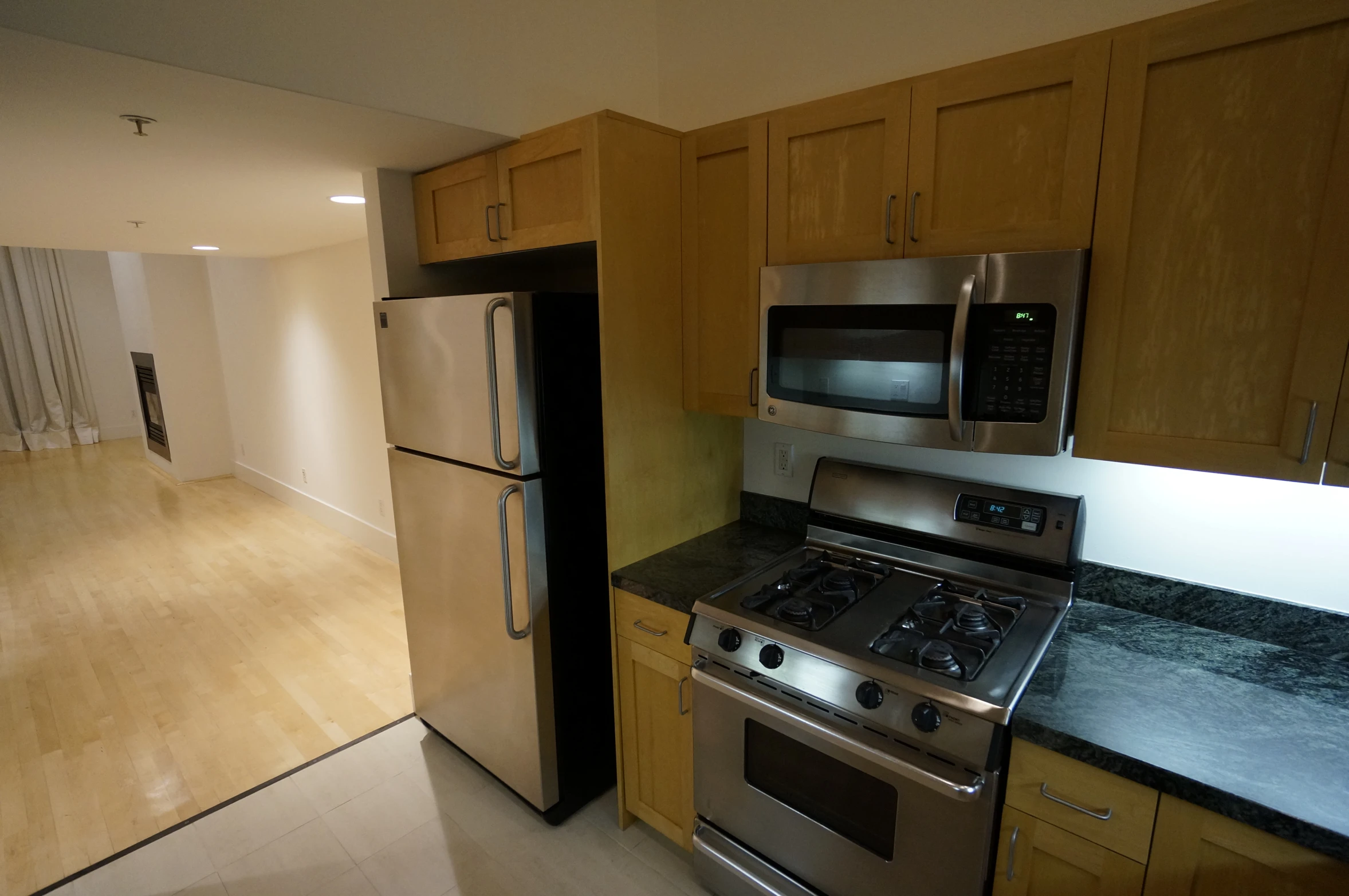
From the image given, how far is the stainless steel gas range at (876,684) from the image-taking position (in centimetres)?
128

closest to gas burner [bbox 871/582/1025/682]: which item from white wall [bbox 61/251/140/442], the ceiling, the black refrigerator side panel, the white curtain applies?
the black refrigerator side panel

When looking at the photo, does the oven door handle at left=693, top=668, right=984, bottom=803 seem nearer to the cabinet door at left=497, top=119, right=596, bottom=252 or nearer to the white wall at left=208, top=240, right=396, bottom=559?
the cabinet door at left=497, top=119, right=596, bottom=252

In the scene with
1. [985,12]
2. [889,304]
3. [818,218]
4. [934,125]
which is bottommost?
[889,304]

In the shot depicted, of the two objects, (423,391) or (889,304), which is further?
(423,391)

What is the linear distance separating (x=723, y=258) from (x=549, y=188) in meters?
0.55

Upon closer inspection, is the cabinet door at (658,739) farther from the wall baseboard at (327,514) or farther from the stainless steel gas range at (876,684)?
the wall baseboard at (327,514)

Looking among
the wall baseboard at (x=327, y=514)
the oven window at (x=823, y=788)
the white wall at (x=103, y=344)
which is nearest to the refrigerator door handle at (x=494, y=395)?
the oven window at (x=823, y=788)

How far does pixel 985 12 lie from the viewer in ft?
5.28

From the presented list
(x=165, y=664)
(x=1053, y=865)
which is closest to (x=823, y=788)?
(x=1053, y=865)

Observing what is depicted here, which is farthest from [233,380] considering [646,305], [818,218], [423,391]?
[818,218]

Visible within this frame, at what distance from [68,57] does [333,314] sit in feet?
11.0

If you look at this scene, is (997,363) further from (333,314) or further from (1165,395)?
(333,314)

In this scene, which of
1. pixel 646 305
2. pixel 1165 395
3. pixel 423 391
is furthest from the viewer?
pixel 423 391

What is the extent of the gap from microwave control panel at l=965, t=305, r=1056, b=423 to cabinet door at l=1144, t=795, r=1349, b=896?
0.74 m
